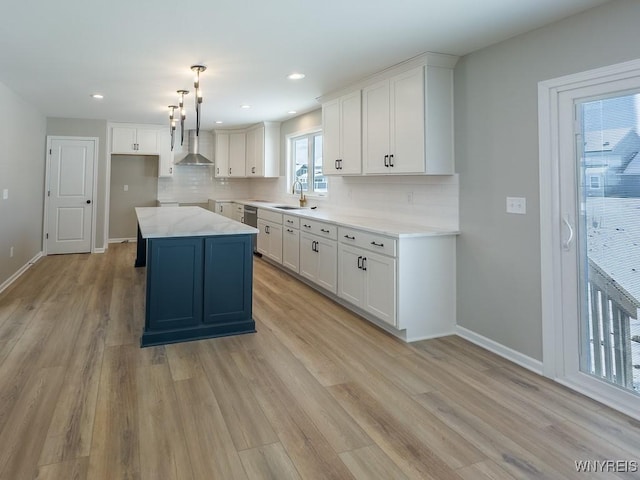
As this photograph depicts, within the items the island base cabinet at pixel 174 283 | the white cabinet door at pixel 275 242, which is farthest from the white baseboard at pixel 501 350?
the white cabinet door at pixel 275 242

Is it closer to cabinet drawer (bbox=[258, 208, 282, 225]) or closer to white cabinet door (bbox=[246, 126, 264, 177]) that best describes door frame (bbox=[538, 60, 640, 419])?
cabinet drawer (bbox=[258, 208, 282, 225])

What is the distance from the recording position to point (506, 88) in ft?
9.87

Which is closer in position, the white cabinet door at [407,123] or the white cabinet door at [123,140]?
the white cabinet door at [407,123]

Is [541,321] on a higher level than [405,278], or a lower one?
lower

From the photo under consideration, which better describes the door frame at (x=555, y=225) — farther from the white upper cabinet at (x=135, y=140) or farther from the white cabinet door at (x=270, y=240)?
the white upper cabinet at (x=135, y=140)

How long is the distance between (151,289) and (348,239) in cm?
183

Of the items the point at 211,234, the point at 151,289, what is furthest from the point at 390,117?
the point at 151,289

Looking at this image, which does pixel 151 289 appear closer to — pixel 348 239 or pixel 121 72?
pixel 348 239

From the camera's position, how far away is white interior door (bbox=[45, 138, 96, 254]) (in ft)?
22.4

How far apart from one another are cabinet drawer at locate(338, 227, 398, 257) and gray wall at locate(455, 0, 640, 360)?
0.63 meters

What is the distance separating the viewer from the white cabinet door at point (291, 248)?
5277 millimetres

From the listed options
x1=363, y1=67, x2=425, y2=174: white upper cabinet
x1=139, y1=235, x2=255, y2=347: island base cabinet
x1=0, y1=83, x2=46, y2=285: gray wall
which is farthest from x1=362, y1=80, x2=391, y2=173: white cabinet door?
x1=0, y1=83, x2=46, y2=285: gray wall

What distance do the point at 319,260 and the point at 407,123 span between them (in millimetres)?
1815

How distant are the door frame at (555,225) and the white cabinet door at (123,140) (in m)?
6.98
